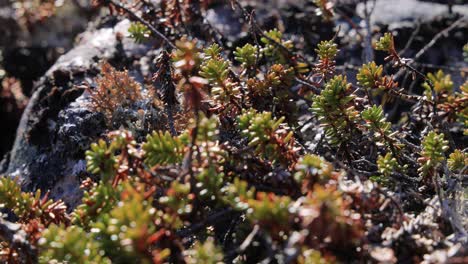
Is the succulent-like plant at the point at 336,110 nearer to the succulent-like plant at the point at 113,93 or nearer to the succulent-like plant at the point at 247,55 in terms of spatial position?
the succulent-like plant at the point at 247,55

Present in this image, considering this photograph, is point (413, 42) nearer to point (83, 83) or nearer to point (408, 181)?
point (408, 181)

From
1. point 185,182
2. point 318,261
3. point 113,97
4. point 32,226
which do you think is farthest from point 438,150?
point 113,97

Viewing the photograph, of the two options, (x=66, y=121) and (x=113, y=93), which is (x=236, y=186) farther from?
(x=66, y=121)

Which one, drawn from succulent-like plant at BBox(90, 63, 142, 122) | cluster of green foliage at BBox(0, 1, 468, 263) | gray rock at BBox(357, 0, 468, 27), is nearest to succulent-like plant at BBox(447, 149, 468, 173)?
cluster of green foliage at BBox(0, 1, 468, 263)

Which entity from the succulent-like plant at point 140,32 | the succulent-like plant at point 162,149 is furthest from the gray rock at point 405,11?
the succulent-like plant at point 162,149

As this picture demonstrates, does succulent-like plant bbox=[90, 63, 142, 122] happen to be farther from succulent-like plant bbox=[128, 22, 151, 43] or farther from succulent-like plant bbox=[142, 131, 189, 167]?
succulent-like plant bbox=[142, 131, 189, 167]

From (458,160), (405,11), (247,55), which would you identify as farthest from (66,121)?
(405,11)
